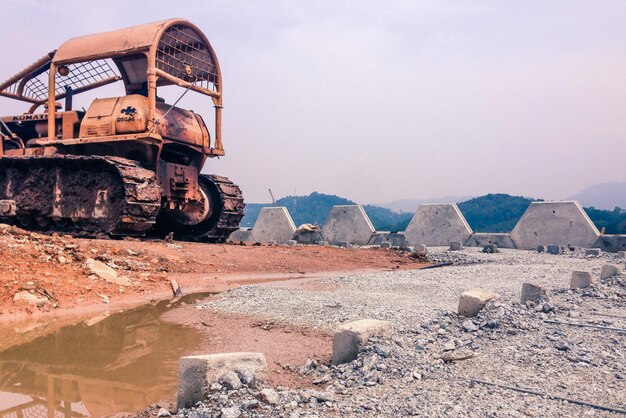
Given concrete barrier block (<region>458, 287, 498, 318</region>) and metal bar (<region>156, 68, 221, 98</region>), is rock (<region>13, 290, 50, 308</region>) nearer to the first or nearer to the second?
concrete barrier block (<region>458, 287, 498, 318</region>)

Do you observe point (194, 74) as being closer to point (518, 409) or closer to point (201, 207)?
point (201, 207)

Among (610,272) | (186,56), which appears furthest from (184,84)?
(610,272)

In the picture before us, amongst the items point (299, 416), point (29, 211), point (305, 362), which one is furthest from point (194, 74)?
point (299, 416)

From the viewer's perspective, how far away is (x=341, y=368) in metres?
3.71

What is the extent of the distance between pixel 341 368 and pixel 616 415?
67.1 inches

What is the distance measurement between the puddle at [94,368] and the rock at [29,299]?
2.95ft

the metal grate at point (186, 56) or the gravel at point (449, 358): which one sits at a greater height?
the metal grate at point (186, 56)

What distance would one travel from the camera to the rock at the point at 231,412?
2.82 metres

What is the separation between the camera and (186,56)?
1336cm

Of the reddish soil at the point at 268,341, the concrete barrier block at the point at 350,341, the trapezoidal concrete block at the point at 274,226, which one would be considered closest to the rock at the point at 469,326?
the concrete barrier block at the point at 350,341

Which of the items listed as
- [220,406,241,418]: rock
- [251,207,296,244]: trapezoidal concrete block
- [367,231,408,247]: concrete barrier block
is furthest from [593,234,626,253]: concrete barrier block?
[220,406,241,418]: rock

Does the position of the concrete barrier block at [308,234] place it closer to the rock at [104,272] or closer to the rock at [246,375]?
the rock at [104,272]

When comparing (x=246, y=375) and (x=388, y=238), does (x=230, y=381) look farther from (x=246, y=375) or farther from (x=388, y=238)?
(x=388, y=238)

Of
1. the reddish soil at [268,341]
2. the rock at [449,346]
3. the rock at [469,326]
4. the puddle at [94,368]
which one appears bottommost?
the puddle at [94,368]
